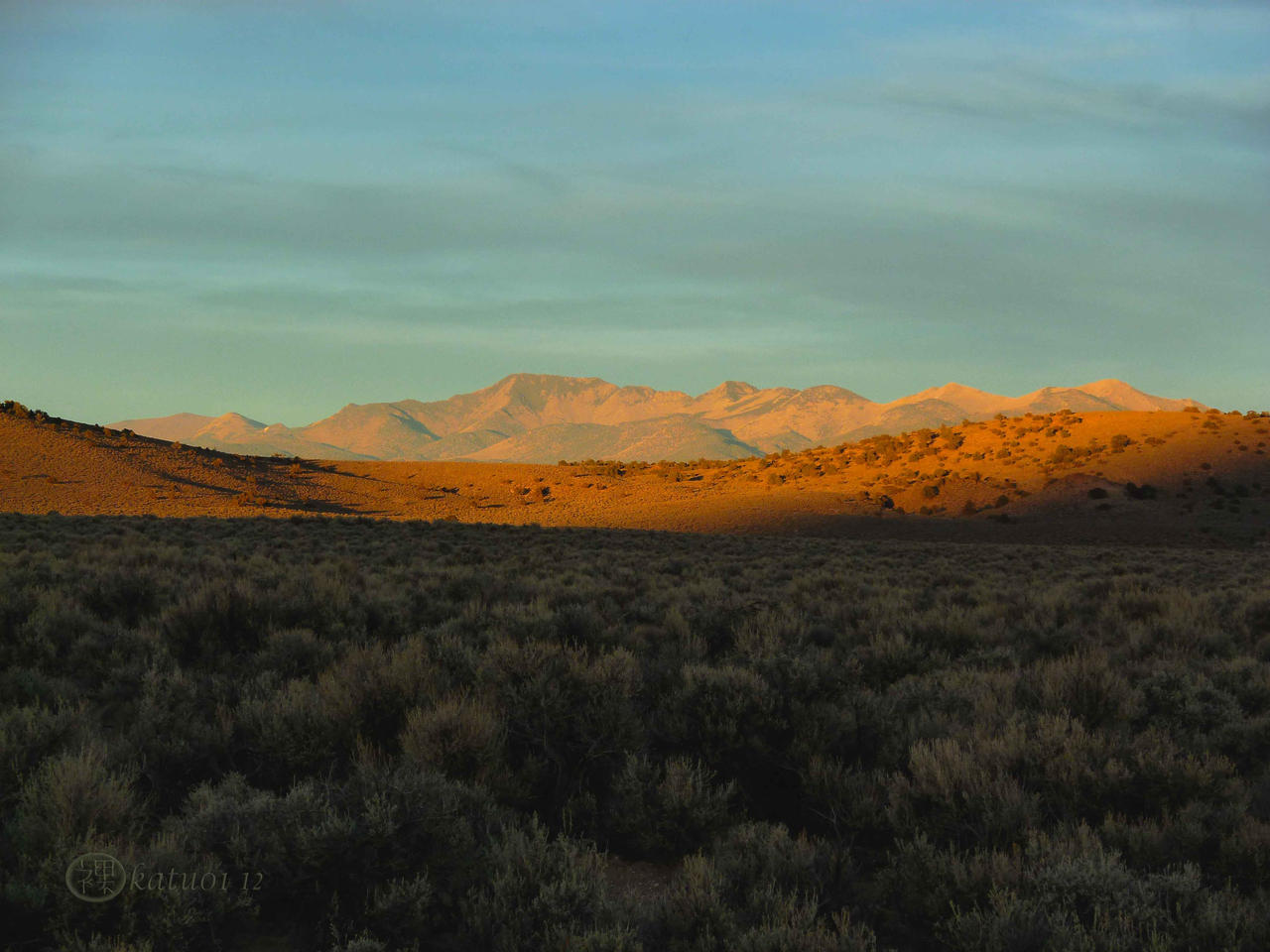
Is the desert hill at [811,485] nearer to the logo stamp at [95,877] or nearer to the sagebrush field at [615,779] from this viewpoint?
the sagebrush field at [615,779]

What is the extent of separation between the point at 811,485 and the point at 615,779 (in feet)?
210

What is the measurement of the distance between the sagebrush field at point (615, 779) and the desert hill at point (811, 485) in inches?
1643

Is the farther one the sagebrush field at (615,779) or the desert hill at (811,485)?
the desert hill at (811,485)

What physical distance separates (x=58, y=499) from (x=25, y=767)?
5709 cm

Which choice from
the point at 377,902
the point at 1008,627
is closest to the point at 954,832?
the point at 377,902

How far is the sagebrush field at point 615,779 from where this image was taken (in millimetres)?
4113

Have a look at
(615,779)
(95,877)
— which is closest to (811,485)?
(615,779)

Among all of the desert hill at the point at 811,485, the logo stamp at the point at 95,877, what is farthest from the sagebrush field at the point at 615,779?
the desert hill at the point at 811,485

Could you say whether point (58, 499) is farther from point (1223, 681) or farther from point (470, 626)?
point (1223, 681)

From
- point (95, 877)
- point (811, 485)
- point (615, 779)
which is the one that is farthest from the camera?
point (811, 485)

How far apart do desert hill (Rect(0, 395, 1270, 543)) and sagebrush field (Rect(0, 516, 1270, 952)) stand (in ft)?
137

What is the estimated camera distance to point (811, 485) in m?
68.2

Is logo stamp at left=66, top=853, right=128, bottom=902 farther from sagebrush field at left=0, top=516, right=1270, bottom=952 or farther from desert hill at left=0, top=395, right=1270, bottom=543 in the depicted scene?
desert hill at left=0, top=395, right=1270, bottom=543

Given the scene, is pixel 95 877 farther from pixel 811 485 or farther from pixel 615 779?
pixel 811 485
